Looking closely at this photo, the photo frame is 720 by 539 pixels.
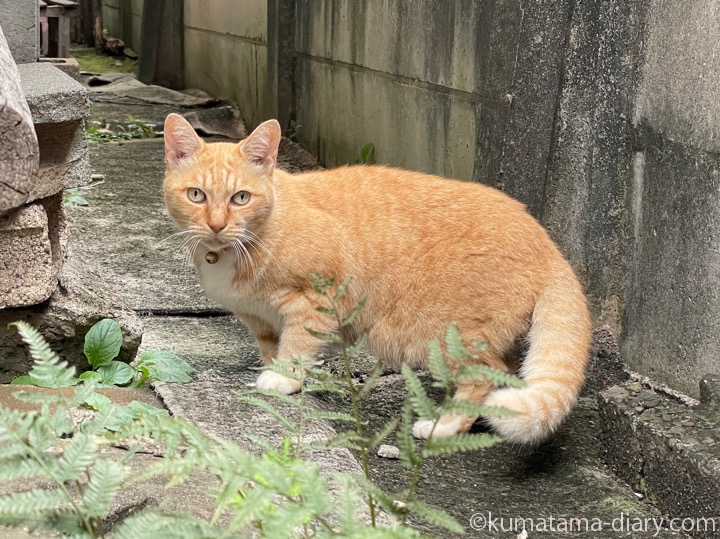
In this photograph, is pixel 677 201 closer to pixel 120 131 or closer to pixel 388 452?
pixel 388 452

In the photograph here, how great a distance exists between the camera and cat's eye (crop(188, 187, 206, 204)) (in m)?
3.28

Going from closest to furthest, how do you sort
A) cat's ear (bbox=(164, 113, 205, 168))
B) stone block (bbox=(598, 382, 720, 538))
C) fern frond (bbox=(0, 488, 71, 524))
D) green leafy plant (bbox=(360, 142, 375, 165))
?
fern frond (bbox=(0, 488, 71, 524)), stone block (bbox=(598, 382, 720, 538)), cat's ear (bbox=(164, 113, 205, 168)), green leafy plant (bbox=(360, 142, 375, 165))

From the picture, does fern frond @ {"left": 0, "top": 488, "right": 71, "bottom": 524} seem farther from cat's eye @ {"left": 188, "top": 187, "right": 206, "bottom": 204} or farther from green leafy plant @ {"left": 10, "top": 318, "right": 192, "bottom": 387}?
cat's eye @ {"left": 188, "top": 187, "right": 206, "bottom": 204}

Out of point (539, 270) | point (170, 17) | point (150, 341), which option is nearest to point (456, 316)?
point (539, 270)

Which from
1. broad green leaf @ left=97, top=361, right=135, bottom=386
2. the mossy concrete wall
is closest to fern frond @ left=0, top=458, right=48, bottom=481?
broad green leaf @ left=97, top=361, right=135, bottom=386

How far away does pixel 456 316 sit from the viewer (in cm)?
320

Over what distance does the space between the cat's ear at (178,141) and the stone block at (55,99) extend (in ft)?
0.95

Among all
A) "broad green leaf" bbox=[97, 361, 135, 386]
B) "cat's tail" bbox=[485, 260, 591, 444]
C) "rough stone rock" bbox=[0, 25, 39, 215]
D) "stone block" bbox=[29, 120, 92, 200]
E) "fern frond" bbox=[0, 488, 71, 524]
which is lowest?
"broad green leaf" bbox=[97, 361, 135, 386]

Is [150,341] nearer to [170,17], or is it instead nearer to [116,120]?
[116,120]

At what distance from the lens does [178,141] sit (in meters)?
3.36

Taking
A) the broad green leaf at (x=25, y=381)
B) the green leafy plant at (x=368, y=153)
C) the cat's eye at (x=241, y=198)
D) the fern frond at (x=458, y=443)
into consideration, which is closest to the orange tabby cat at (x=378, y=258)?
the cat's eye at (x=241, y=198)

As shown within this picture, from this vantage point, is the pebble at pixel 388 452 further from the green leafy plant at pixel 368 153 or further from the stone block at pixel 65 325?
the green leafy plant at pixel 368 153

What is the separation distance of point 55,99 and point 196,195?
0.56 meters

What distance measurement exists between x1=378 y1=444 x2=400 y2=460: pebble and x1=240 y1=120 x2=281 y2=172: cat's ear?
1.06 metres
